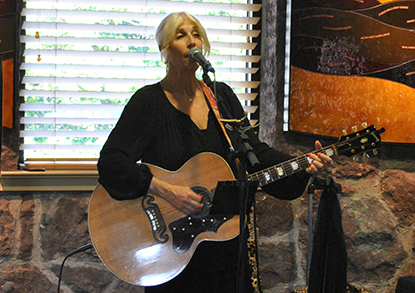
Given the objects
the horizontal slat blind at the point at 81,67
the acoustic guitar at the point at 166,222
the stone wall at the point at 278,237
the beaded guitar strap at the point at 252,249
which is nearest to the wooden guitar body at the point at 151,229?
the acoustic guitar at the point at 166,222

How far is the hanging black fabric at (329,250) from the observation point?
198 centimetres

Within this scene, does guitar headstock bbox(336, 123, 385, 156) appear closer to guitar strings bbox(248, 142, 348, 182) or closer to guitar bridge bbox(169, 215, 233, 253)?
guitar strings bbox(248, 142, 348, 182)

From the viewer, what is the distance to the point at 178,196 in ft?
6.11

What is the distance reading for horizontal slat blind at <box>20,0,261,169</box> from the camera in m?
2.58

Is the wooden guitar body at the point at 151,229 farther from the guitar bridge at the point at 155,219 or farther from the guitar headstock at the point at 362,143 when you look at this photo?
the guitar headstock at the point at 362,143

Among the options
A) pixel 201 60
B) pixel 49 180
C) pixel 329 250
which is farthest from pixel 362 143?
pixel 49 180

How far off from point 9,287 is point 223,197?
1484 mm

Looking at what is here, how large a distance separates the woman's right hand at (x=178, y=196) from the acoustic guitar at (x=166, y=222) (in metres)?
0.03

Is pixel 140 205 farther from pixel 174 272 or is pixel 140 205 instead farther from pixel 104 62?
pixel 104 62

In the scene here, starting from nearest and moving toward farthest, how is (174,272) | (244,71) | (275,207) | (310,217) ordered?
(174,272), (310,217), (275,207), (244,71)

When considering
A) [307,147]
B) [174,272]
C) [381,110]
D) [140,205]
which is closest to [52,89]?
[140,205]

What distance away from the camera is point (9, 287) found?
2.39 meters

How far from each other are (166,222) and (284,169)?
1.82 ft

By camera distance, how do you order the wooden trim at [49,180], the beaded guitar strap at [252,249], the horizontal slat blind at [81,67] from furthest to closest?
the horizontal slat blind at [81,67]
the wooden trim at [49,180]
the beaded guitar strap at [252,249]
